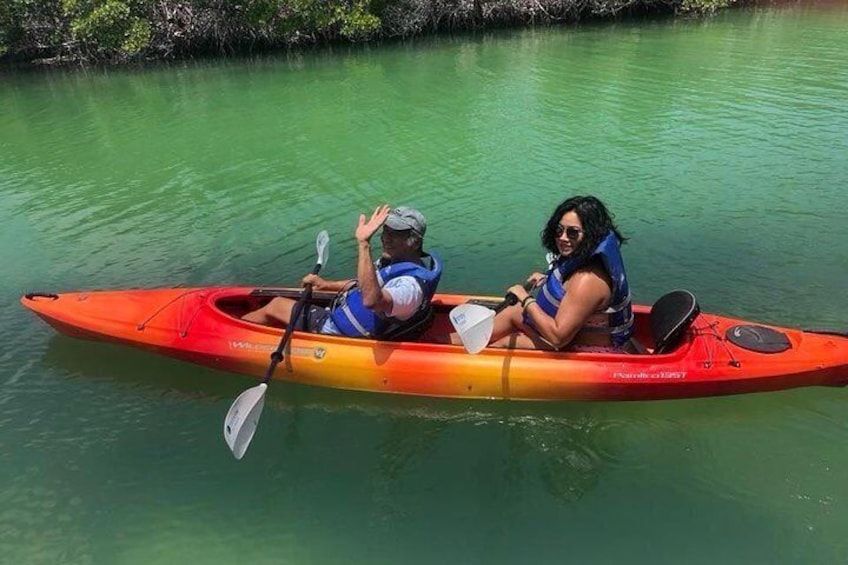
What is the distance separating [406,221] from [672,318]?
1871mm

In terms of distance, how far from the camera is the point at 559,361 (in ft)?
15.1

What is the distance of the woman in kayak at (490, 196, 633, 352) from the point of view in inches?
162

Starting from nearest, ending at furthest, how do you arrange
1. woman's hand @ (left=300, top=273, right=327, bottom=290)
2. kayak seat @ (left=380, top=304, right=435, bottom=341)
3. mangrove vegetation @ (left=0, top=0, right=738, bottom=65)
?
kayak seat @ (left=380, top=304, right=435, bottom=341) → woman's hand @ (left=300, top=273, right=327, bottom=290) → mangrove vegetation @ (left=0, top=0, right=738, bottom=65)

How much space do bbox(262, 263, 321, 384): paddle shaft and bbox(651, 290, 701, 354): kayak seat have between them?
2.46m

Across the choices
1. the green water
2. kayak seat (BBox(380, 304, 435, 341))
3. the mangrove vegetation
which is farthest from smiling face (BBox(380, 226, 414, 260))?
the mangrove vegetation

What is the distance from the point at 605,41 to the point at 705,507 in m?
18.4

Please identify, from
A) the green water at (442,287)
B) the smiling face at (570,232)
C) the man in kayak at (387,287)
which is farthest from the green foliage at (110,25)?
the smiling face at (570,232)

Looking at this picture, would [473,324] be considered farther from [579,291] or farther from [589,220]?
[589,220]

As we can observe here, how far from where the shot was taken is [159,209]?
9039 millimetres

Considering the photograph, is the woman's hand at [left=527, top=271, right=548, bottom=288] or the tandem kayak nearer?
the tandem kayak

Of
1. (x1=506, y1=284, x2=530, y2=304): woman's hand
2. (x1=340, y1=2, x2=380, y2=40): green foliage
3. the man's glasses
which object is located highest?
(x1=340, y1=2, x2=380, y2=40): green foliage

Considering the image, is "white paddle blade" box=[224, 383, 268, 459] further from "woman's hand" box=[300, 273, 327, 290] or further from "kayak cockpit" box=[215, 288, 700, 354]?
"kayak cockpit" box=[215, 288, 700, 354]

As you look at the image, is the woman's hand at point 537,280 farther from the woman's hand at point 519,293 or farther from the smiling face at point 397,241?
the smiling face at point 397,241

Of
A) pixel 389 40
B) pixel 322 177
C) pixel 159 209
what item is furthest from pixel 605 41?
pixel 159 209
